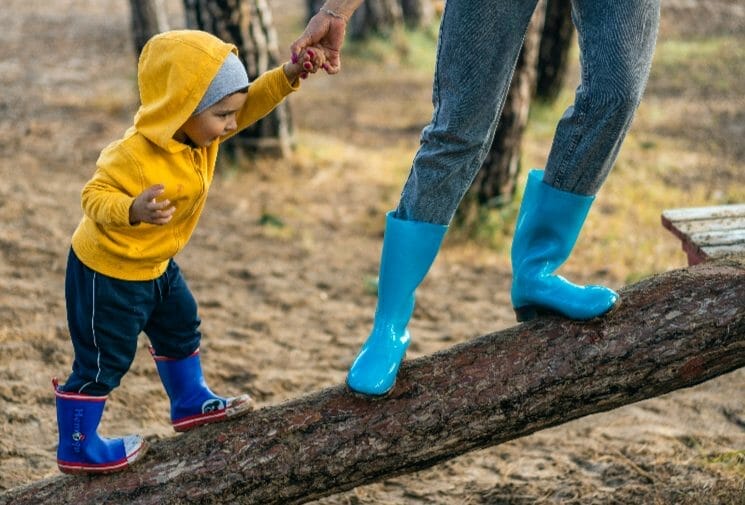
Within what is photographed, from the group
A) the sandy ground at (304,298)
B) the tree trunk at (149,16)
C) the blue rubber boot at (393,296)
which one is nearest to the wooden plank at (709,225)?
the sandy ground at (304,298)

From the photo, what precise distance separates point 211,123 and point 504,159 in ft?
13.3

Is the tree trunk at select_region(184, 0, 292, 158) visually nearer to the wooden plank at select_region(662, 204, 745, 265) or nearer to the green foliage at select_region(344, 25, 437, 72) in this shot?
the wooden plank at select_region(662, 204, 745, 265)

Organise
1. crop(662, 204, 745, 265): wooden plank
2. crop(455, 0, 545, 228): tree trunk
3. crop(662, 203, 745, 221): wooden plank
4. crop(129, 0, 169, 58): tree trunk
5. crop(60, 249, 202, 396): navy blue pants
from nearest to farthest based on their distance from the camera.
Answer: crop(60, 249, 202, 396): navy blue pants
crop(662, 204, 745, 265): wooden plank
crop(662, 203, 745, 221): wooden plank
crop(455, 0, 545, 228): tree trunk
crop(129, 0, 169, 58): tree trunk

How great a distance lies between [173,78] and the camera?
2.61m

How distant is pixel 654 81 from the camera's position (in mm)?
10125

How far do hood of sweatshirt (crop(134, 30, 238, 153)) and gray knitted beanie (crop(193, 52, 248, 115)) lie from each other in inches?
1.2

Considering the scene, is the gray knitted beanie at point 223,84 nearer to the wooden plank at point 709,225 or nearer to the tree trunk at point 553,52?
the wooden plank at point 709,225

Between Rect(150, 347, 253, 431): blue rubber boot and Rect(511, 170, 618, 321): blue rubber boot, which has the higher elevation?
Rect(511, 170, 618, 321): blue rubber boot

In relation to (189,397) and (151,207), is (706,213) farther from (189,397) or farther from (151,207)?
(151,207)

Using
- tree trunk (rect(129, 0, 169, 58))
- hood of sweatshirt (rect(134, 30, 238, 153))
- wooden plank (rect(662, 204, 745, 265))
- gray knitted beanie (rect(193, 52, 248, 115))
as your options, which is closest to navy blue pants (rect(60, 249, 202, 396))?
hood of sweatshirt (rect(134, 30, 238, 153))

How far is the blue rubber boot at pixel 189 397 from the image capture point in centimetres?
303

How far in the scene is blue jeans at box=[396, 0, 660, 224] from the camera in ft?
8.64

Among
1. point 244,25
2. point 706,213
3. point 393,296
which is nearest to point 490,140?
point 393,296

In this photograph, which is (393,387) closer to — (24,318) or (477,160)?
(477,160)
